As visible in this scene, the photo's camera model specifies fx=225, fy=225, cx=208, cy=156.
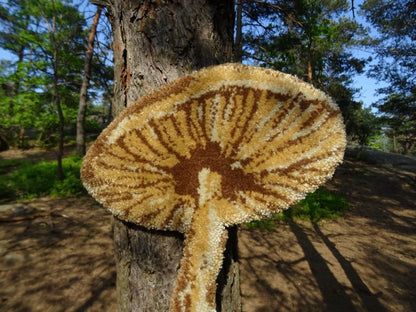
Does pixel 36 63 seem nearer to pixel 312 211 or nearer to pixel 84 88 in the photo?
pixel 84 88

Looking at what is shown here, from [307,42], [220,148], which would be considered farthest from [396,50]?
[220,148]

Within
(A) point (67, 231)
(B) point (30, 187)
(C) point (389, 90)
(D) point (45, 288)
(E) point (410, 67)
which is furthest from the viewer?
(C) point (389, 90)

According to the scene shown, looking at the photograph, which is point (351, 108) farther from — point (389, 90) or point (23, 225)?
point (23, 225)

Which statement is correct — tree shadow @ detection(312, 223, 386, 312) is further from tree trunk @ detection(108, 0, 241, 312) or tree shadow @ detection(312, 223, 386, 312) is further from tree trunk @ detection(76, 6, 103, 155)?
tree trunk @ detection(76, 6, 103, 155)

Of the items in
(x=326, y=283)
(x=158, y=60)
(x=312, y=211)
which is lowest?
(x=326, y=283)

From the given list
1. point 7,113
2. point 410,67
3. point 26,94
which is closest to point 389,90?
point 410,67

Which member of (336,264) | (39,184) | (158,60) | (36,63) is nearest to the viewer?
(158,60)
